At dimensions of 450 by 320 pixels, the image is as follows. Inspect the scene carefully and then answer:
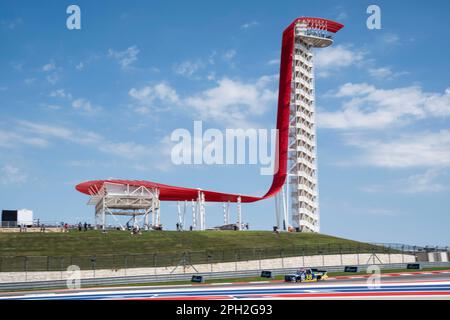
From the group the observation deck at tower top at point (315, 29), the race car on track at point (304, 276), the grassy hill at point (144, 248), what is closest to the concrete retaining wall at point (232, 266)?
the grassy hill at point (144, 248)

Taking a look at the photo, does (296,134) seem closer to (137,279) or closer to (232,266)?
(232,266)

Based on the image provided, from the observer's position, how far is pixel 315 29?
88000mm

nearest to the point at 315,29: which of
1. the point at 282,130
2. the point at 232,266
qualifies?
the point at 282,130

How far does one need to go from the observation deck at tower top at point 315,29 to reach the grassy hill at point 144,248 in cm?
3793

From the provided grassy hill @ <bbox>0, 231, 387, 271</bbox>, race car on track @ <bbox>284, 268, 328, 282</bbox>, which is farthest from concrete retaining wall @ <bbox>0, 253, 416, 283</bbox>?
race car on track @ <bbox>284, 268, 328, 282</bbox>

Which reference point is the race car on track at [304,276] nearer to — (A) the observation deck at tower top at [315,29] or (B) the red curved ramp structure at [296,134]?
(B) the red curved ramp structure at [296,134]

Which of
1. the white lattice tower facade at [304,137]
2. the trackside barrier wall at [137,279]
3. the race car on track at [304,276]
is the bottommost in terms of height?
the trackside barrier wall at [137,279]

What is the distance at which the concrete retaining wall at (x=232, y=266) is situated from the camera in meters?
39.1

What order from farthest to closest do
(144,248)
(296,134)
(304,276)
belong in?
Result: (296,134)
(144,248)
(304,276)

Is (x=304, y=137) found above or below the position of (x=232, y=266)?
above

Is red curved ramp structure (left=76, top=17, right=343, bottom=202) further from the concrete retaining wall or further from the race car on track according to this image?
the race car on track

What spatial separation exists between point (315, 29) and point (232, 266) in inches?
2133

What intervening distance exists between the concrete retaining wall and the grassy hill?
0.77 meters

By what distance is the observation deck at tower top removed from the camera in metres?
85.7
